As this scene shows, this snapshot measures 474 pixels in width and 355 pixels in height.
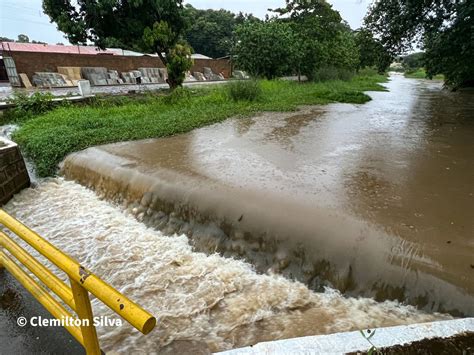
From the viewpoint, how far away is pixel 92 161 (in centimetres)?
615

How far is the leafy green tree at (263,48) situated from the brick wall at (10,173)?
13570mm

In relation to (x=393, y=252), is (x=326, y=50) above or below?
above

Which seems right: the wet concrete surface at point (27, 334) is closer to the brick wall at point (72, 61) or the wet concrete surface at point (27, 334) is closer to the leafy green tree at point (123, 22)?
the leafy green tree at point (123, 22)

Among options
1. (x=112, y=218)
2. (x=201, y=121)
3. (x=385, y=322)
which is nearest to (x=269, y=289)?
(x=385, y=322)

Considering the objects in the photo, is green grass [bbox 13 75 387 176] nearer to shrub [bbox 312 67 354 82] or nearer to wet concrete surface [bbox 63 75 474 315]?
wet concrete surface [bbox 63 75 474 315]

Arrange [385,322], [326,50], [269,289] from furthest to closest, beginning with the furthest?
[326,50], [269,289], [385,322]

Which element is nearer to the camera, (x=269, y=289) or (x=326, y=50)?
(x=269, y=289)

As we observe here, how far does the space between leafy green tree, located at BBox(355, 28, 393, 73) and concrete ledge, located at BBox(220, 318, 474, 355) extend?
1013 cm

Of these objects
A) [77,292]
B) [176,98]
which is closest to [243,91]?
[176,98]

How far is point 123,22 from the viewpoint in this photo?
14.1m

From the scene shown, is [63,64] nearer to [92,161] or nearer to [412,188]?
[92,161]

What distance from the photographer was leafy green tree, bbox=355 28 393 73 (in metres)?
10.2

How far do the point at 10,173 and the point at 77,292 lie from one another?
5.26 meters

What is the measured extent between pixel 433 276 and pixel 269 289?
1450 millimetres
